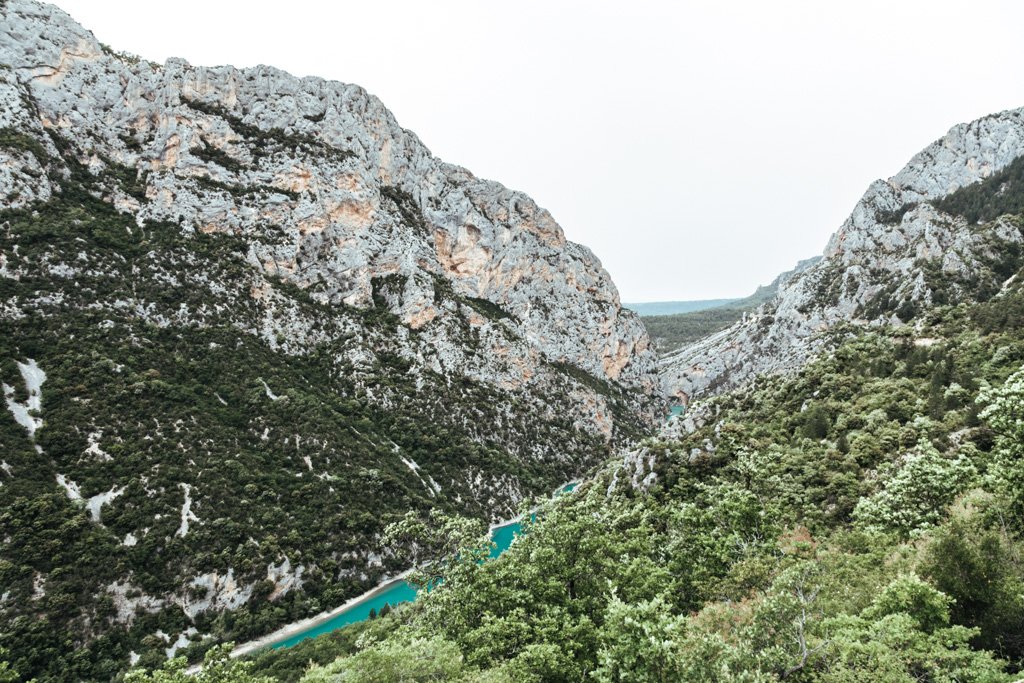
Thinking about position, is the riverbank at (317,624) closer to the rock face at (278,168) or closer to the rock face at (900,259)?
the rock face at (278,168)

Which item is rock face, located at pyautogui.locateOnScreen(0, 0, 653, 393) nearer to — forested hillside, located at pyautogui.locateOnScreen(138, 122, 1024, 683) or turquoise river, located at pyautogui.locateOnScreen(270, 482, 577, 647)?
turquoise river, located at pyautogui.locateOnScreen(270, 482, 577, 647)

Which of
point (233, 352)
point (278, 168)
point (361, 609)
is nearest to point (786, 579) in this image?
point (361, 609)

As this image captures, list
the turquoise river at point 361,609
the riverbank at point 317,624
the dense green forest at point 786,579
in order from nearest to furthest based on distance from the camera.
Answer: the dense green forest at point 786,579 → the riverbank at point 317,624 → the turquoise river at point 361,609

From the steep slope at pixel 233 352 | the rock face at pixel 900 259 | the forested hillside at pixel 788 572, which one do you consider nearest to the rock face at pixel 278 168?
the steep slope at pixel 233 352

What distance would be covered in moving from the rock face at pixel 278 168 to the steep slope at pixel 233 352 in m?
0.51

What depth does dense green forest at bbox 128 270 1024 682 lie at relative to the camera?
1048 centimetres

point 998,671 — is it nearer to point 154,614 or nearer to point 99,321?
point 154,614

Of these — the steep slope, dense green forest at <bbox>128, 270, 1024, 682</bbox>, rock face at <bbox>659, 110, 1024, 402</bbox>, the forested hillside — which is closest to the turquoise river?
the steep slope

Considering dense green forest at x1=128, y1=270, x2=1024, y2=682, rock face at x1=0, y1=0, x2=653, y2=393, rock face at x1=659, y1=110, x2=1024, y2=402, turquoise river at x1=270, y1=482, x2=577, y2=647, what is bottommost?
turquoise river at x1=270, y1=482, x2=577, y2=647

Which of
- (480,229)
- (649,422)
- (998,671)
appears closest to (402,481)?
(998,671)

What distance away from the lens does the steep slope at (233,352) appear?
48.6 metres

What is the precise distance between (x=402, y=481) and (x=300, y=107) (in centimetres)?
9220

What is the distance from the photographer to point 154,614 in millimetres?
45562

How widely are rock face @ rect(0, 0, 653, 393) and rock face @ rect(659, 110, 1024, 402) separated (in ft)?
220
